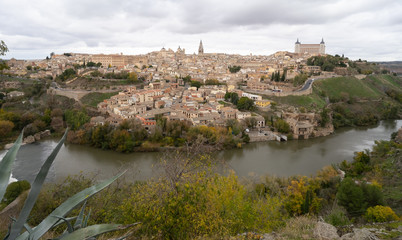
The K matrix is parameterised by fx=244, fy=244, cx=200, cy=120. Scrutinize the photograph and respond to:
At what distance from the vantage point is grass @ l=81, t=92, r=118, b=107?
21.3 m

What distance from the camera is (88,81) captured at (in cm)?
2619

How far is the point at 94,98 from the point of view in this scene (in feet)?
72.4

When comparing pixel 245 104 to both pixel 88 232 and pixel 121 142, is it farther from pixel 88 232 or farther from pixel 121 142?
pixel 88 232

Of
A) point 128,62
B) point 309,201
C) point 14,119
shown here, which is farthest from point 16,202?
point 128,62

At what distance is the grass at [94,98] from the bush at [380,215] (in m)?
20.3

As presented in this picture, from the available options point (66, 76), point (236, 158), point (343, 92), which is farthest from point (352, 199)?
point (66, 76)

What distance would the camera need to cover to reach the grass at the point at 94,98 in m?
Answer: 21.3

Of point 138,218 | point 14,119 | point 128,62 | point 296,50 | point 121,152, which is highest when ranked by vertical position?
point 296,50

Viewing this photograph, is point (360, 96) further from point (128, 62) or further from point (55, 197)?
point (128, 62)

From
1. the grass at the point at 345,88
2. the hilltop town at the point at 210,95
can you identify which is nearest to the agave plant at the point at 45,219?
→ the hilltop town at the point at 210,95

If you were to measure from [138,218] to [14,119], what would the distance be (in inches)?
697

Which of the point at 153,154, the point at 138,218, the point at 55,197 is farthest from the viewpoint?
the point at 153,154

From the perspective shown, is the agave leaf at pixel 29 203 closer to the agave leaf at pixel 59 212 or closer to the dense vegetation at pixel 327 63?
the agave leaf at pixel 59 212

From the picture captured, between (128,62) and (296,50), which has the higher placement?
(296,50)
